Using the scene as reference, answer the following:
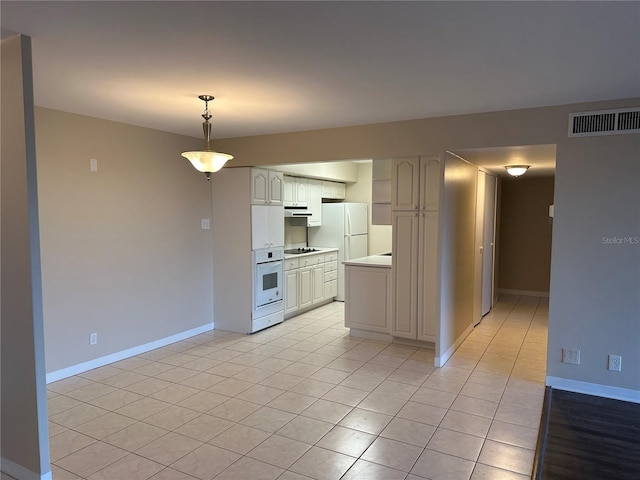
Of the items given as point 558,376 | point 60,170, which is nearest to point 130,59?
point 60,170

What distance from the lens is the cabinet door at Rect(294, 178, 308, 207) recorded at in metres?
6.53

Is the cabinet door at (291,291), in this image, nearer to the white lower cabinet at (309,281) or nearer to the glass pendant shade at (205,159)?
the white lower cabinet at (309,281)

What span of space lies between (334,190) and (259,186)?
2443 mm

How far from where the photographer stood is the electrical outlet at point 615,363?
3455 mm

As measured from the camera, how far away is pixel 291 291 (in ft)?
20.0

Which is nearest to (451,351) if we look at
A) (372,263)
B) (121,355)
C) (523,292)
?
(372,263)

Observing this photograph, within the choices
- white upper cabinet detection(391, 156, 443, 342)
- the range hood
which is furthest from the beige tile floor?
the range hood

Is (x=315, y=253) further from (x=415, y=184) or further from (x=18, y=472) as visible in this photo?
(x=18, y=472)

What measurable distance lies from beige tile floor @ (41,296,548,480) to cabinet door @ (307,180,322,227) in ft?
8.05

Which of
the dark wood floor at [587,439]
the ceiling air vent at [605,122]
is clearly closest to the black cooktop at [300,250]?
the dark wood floor at [587,439]

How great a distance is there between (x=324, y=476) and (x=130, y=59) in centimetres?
274

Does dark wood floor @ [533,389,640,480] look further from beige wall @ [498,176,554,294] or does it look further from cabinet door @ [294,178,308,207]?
beige wall @ [498,176,554,294]

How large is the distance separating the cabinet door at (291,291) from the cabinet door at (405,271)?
177 cm

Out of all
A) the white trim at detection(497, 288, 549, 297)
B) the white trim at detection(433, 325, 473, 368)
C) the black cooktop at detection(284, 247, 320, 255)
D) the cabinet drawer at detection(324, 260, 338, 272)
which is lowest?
the white trim at detection(433, 325, 473, 368)
